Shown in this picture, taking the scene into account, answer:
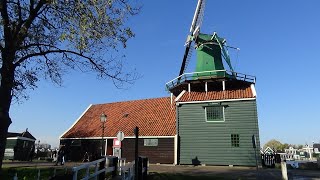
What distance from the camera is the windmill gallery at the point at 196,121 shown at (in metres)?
28.1

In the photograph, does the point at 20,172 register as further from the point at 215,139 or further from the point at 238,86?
the point at 238,86

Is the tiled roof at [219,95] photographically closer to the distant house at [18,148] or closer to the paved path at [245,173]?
the paved path at [245,173]

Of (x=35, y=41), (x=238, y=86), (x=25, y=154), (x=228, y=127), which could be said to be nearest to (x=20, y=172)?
(x=35, y=41)

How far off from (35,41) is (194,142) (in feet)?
62.5

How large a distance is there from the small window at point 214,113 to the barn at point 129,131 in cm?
352

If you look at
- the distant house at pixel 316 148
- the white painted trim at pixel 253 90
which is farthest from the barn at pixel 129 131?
the distant house at pixel 316 148

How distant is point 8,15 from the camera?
41.0 ft

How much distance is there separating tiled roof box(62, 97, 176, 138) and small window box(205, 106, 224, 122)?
11.7ft

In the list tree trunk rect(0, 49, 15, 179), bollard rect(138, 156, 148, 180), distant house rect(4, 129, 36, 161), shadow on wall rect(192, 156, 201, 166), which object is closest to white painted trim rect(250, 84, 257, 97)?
shadow on wall rect(192, 156, 201, 166)

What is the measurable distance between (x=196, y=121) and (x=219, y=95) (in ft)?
9.94

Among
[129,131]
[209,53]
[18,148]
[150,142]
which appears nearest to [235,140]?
[150,142]

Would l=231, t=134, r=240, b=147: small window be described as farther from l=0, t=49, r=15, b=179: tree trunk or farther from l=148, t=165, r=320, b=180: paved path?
l=0, t=49, r=15, b=179: tree trunk

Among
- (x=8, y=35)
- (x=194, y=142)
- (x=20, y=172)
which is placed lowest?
(x=20, y=172)

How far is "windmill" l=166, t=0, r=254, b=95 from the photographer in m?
31.3
